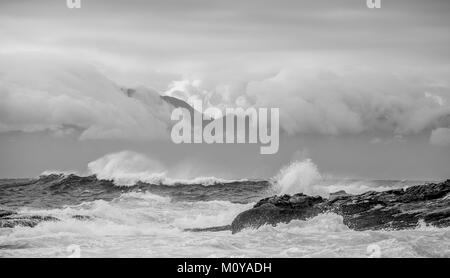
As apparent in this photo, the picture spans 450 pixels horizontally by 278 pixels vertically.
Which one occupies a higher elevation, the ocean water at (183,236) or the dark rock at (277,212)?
the dark rock at (277,212)

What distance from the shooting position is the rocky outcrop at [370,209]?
1923 cm

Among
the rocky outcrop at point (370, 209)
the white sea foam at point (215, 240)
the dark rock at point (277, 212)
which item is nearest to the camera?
the white sea foam at point (215, 240)

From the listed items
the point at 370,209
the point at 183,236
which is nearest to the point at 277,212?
the point at 183,236

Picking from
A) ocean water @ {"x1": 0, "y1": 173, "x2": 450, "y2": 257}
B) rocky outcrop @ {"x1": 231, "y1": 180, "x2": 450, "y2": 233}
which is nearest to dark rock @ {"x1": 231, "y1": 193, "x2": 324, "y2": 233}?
rocky outcrop @ {"x1": 231, "y1": 180, "x2": 450, "y2": 233}

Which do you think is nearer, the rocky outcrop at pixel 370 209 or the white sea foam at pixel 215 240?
the white sea foam at pixel 215 240

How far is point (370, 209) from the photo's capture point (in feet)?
67.3

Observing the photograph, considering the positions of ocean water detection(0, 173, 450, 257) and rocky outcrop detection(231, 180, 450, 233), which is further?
rocky outcrop detection(231, 180, 450, 233)

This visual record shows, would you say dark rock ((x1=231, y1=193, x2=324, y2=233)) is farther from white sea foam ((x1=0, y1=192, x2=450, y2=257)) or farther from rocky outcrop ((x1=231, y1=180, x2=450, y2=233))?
white sea foam ((x1=0, y1=192, x2=450, y2=257))

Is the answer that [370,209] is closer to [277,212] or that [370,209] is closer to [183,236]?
[277,212]

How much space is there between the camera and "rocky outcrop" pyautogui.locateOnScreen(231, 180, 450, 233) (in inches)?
757

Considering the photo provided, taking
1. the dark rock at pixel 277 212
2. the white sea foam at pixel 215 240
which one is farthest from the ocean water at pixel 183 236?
the dark rock at pixel 277 212

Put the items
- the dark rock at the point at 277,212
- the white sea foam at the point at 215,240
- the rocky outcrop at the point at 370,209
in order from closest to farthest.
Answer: the white sea foam at the point at 215,240, the rocky outcrop at the point at 370,209, the dark rock at the point at 277,212

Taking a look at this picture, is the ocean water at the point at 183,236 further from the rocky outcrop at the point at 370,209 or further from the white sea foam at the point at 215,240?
the rocky outcrop at the point at 370,209
